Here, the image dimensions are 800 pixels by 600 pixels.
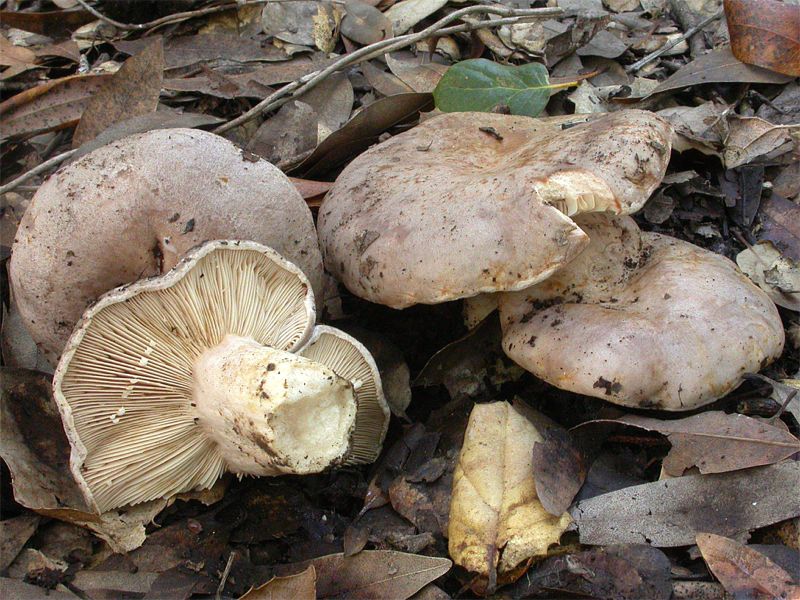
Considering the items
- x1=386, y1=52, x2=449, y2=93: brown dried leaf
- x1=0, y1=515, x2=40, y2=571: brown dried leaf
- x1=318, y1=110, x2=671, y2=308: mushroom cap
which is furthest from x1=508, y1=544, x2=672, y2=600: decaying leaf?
x1=386, y1=52, x2=449, y2=93: brown dried leaf

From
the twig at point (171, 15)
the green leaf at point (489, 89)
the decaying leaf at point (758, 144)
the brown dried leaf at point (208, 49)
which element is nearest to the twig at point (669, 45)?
the green leaf at point (489, 89)

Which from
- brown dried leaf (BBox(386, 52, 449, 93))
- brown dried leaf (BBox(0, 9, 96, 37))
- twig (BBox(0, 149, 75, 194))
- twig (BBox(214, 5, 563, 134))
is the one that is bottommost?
brown dried leaf (BBox(386, 52, 449, 93))

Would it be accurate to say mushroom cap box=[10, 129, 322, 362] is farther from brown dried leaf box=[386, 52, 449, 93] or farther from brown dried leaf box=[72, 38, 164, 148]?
brown dried leaf box=[386, 52, 449, 93]

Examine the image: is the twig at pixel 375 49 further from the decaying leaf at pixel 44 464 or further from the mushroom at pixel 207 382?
the decaying leaf at pixel 44 464

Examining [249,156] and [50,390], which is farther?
[50,390]

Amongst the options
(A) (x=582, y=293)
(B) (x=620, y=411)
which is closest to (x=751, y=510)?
(B) (x=620, y=411)

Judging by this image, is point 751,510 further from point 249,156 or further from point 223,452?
point 249,156
